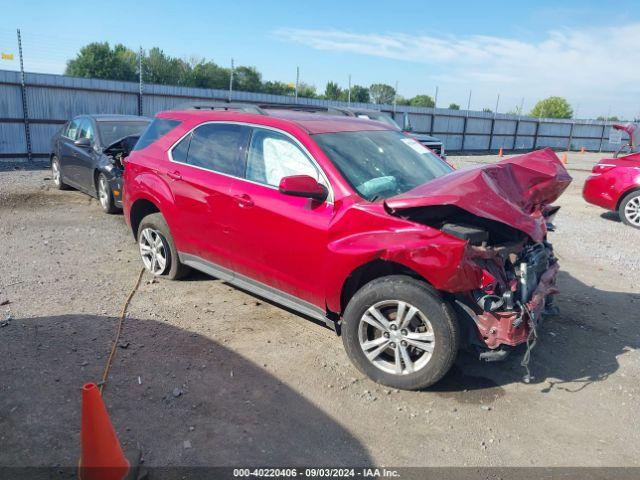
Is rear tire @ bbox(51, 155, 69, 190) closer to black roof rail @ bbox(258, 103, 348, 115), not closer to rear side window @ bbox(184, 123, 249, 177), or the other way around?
rear side window @ bbox(184, 123, 249, 177)

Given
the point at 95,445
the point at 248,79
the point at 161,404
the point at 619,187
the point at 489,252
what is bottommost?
the point at 161,404

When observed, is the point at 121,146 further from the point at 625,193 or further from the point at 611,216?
the point at 611,216

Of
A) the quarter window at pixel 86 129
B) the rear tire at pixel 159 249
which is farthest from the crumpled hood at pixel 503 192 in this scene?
the quarter window at pixel 86 129

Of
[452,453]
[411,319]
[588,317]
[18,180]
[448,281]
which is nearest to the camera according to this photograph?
[452,453]

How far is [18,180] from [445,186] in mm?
11696

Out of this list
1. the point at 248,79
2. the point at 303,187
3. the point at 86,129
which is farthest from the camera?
the point at 248,79

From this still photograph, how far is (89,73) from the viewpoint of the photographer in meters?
→ 62.8

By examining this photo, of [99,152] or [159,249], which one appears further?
[99,152]

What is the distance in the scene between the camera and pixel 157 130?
17.8 feet

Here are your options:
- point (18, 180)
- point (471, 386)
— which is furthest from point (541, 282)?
point (18, 180)

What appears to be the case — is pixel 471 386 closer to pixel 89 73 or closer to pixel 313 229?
pixel 313 229

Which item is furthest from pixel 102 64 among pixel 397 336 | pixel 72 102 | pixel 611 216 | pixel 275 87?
pixel 397 336

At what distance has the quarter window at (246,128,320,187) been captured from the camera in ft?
13.2

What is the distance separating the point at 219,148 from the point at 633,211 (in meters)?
8.25
